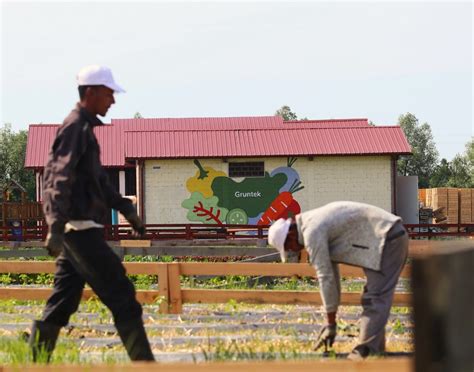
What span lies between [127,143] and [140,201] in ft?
6.57

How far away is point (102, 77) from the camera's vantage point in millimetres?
5746

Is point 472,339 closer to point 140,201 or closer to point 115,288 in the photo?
point 115,288

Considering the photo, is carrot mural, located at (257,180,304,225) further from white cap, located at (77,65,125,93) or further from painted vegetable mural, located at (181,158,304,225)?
white cap, located at (77,65,125,93)

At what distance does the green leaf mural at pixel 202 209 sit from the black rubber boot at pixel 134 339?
26.8m

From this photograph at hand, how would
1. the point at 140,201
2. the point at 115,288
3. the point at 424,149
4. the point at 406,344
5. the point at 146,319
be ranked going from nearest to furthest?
the point at 115,288 → the point at 406,344 → the point at 146,319 → the point at 140,201 → the point at 424,149

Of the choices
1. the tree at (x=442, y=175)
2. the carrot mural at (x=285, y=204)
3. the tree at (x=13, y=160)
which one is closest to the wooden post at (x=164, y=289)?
the carrot mural at (x=285, y=204)

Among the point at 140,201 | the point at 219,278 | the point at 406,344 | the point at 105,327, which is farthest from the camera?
the point at 140,201

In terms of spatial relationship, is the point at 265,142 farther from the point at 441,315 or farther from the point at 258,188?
the point at 441,315

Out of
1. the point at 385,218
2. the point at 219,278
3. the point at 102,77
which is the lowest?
the point at 219,278

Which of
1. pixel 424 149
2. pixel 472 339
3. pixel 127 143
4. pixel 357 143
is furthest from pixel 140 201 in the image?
pixel 424 149

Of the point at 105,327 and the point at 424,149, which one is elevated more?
the point at 424,149

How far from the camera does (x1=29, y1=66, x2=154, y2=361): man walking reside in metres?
5.42

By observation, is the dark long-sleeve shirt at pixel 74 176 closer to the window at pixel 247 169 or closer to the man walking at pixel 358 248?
the man walking at pixel 358 248

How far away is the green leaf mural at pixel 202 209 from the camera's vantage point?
32.4 m
